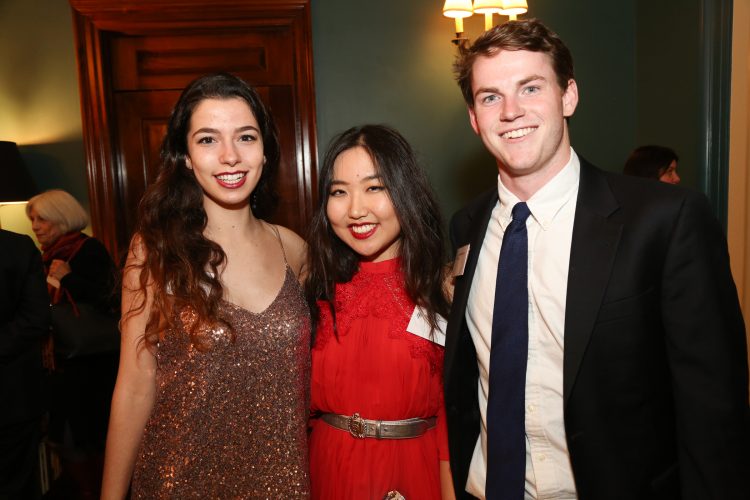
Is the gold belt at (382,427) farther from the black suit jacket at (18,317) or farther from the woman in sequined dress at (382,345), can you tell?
the black suit jacket at (18,317)

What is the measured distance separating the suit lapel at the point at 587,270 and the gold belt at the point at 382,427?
562 mm

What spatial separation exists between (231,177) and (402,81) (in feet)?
8.09

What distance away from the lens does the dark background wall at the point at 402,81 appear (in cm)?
391

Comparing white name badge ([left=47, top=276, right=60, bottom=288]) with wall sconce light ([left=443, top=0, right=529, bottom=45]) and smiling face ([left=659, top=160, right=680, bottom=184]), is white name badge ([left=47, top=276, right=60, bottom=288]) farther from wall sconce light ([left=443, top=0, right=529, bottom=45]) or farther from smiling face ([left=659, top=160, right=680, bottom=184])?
smiling face ([left=659, top=160, right=680, bottom=184])

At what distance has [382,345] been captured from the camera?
1.75 meters

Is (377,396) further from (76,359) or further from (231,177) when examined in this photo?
(76,359)

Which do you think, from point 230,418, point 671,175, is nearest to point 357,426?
point 230,418

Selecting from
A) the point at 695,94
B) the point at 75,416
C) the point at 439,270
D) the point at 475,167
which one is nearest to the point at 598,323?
the point at 439,270

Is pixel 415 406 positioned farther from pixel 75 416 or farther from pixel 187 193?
pixel 75 416

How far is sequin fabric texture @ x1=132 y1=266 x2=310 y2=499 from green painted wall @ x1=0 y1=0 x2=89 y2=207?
113 inches

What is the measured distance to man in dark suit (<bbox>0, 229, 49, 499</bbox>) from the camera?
2.64 metres

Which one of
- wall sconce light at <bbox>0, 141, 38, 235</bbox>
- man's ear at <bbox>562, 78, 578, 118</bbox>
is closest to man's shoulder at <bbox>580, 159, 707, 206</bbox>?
man's ear at <bbox>562, 78, 578, 118</bbox>

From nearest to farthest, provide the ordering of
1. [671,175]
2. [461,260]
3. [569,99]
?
1. [569,99]
2. [461,260]
3. [671,175]

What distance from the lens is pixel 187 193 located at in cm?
185
